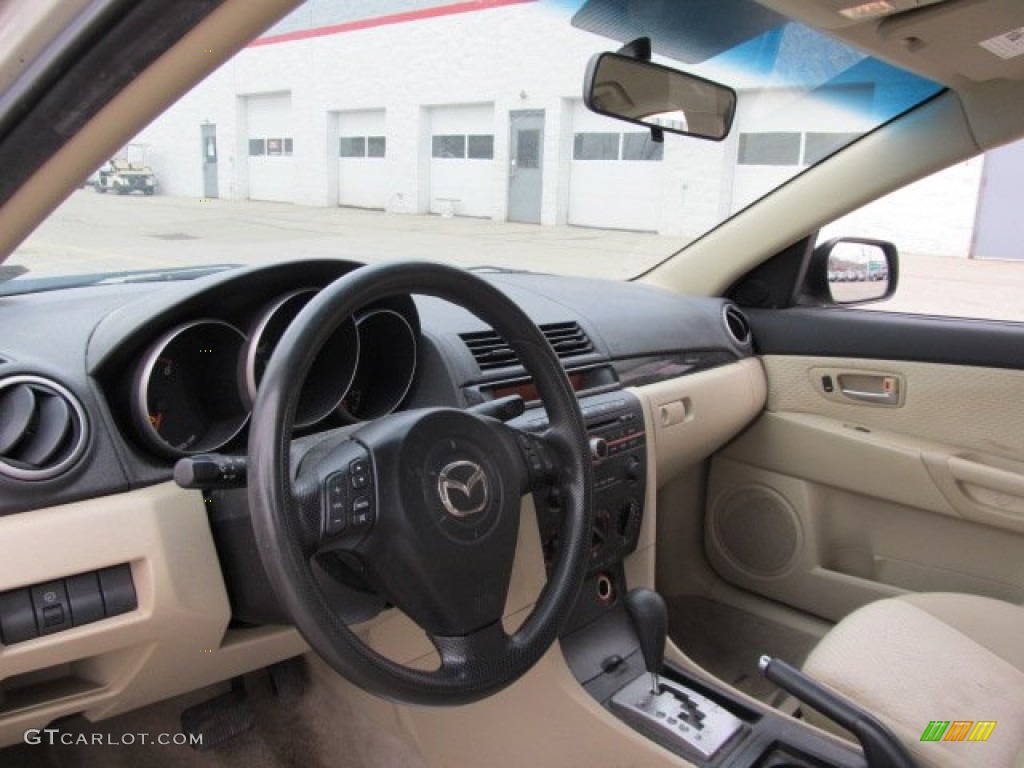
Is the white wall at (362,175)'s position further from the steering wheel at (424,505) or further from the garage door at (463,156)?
the steering wheel at (424,505)

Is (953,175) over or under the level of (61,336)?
over

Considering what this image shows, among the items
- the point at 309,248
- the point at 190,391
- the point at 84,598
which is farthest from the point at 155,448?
the point at 309,248

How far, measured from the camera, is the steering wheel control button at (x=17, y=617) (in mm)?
1336

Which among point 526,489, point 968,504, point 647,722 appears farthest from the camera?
point 968,504

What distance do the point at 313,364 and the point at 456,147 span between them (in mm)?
8826

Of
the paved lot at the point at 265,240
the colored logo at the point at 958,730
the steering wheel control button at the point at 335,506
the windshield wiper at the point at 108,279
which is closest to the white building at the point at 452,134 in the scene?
the paved lot at the point at 265,240

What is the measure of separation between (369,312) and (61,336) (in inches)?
21.0

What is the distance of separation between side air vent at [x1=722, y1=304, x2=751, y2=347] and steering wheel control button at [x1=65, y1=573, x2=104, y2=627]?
2.04m

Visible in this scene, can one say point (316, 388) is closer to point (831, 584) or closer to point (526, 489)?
point (526, 489)

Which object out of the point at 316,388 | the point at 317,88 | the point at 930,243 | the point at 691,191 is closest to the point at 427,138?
the point at 317,88

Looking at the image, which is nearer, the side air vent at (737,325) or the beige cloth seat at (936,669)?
the beige cloth seat at (936,669)

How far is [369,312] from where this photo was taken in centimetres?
169

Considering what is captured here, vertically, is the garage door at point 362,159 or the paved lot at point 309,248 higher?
the garage door at point 362,159

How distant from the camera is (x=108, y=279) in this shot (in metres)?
2.06
